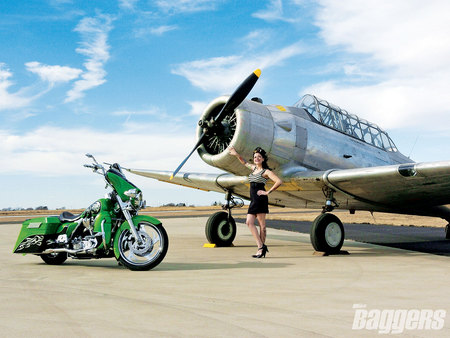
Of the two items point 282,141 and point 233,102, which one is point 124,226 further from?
point 282,141

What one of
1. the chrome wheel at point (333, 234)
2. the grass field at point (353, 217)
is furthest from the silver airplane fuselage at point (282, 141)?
the grass field at point (353, 217)

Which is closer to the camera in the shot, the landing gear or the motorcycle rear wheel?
the motorcycle rear wheel

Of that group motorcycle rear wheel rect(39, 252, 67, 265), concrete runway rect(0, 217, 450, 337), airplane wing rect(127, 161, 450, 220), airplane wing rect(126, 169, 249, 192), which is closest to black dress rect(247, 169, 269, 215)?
concrete runway rect(0, 217, 450, 337)

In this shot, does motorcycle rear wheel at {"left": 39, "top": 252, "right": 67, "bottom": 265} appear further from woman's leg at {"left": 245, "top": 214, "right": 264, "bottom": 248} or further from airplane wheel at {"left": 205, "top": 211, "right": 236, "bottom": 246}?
airplane wheel at {"left": 205, "top": 211, "right": 236, "bottom": 246}

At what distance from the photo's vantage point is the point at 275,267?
18.9 feet

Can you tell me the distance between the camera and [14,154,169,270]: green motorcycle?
17.7 feet

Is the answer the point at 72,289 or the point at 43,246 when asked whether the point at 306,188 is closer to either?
the point at 43,246

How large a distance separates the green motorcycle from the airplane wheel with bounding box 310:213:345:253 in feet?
10.7

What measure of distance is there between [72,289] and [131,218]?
61.2 inches

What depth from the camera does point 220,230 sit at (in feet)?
32.3

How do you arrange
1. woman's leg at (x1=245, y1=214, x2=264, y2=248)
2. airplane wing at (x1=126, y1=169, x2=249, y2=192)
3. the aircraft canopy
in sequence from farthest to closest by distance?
airplane wing at (x1=126, y1=169, x2=249, y2=192) < the aircraft canopy < woman's leg at (x1=245, y1=214, x2=264, y2=248)

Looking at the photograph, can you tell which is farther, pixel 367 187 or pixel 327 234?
pixel 367 187

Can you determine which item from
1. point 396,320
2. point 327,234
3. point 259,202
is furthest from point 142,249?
point 327,234

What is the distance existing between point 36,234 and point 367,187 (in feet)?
19.4
